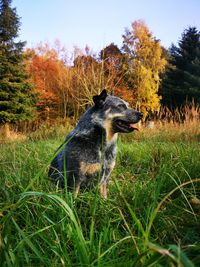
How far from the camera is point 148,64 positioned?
39.3 metres

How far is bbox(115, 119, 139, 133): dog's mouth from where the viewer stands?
459 cm

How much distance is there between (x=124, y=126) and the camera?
183 inches

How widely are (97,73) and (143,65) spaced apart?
8192 millimetres

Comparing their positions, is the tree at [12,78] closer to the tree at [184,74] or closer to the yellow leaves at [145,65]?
the yellow leaves at [145,65]

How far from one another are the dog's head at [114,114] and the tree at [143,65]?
100ft

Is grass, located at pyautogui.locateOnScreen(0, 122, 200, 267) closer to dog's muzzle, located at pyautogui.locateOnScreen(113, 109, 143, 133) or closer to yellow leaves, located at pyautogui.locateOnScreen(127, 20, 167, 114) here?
dog's muzzle, located at pyautogui.locateOnScreen(113, 109, 143, 133)

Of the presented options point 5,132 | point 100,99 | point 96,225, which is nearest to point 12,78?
point 5,132

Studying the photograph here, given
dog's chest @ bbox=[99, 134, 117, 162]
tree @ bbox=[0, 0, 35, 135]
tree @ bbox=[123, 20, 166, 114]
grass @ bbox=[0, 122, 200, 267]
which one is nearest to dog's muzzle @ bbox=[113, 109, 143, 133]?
dog's chest @ bbox=[99, 134, 117, 162]

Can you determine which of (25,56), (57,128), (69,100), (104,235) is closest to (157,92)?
(69,100)

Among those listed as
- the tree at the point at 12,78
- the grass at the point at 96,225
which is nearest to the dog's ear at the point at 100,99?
the grass at the point at 96,225

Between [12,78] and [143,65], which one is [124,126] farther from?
[143,65]

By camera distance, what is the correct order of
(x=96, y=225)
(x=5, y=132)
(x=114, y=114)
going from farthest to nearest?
(x=5, y=132) → (x=114, y=114) → (x=96, y=225)

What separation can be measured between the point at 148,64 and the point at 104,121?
118 feet

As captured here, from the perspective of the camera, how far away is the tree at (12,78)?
27.8 meters
